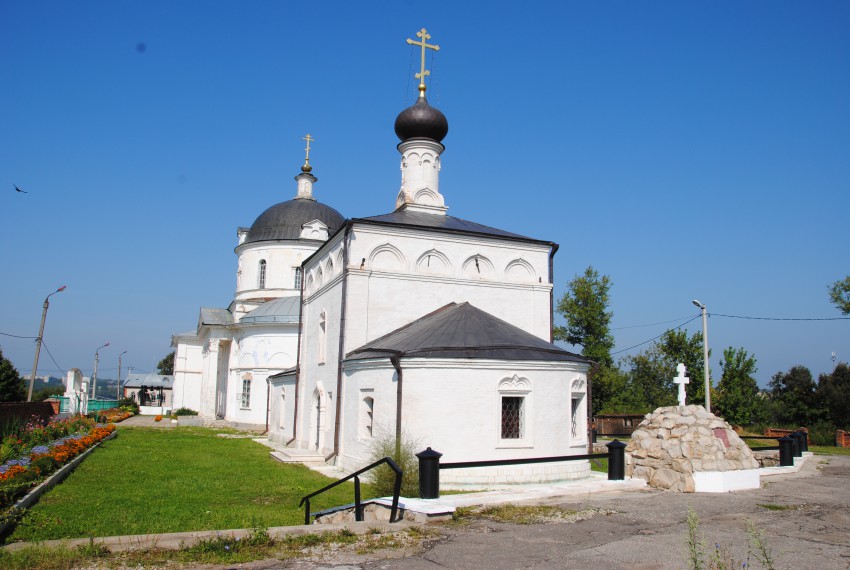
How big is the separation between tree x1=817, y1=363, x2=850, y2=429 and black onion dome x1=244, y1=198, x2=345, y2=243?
31468mm

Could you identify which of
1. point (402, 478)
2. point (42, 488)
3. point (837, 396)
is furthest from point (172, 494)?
point (837, 396)

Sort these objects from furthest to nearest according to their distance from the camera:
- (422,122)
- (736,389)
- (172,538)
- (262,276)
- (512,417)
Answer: (262,276), (736,389), (422,122), (512,417), (172,538)

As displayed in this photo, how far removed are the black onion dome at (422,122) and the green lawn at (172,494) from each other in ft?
37.6

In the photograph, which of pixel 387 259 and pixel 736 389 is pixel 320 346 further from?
pixel 736 389

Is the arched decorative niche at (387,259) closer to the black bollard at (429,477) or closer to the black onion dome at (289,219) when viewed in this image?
the black bollard at (429,477)

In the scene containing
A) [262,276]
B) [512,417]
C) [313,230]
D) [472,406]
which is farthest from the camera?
[262,276]

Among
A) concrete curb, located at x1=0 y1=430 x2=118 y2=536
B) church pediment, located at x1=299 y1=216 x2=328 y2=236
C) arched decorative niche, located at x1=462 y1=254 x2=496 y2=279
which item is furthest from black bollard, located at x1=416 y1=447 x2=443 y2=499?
church pediment, located at x1=299 y1=216 x2=328 y2=236

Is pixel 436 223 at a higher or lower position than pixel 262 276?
lower

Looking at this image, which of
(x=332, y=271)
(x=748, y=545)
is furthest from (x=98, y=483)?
(x=748, y=545)

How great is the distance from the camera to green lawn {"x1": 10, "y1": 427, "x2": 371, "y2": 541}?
30.5 feet

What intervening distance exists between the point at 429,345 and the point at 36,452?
28.8 feet

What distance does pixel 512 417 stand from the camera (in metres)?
14.6

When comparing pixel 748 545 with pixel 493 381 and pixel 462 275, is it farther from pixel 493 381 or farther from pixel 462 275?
pixel 462 275

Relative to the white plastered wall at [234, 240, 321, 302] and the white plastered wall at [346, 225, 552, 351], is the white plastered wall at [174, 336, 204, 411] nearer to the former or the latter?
the white plastered wall at [234, 240, 321, 302]
